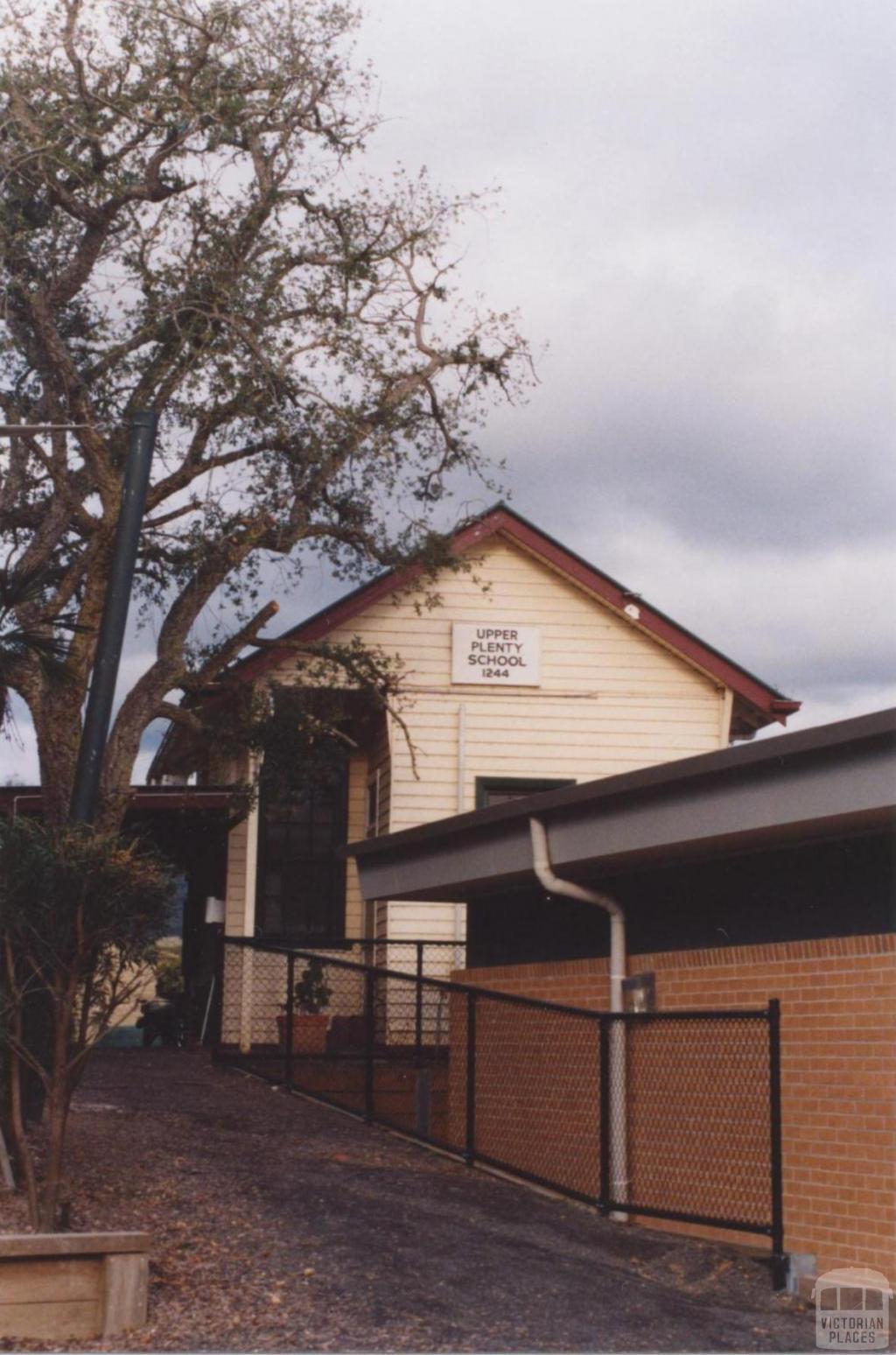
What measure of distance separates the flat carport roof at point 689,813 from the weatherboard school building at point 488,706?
6.28 meters

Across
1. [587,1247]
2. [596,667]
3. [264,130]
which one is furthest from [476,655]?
[587,1247]

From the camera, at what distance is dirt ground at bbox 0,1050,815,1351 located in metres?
7.04

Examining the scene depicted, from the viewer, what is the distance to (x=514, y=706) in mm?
19484

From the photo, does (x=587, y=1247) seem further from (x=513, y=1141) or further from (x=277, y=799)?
(x=277, y=799)

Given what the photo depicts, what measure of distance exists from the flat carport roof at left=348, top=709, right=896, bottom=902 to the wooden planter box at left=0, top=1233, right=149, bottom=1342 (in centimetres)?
398

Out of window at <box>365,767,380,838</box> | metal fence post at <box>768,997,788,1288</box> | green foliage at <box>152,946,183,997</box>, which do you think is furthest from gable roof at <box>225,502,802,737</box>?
metal fence post at <box>768,997,788,1288</box>

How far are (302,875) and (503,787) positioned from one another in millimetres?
2813

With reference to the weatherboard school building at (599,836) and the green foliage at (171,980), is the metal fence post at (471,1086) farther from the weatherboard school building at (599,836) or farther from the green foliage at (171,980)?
the green foliage at (171,980)

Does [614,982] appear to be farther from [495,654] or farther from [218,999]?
[495,654]

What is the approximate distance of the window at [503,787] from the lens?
1914 centimetres

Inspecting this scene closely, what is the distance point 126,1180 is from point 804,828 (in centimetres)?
476

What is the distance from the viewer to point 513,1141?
39.1 ft

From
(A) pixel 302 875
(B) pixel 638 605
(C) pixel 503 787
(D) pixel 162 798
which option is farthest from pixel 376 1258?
(B) pixel 638 605

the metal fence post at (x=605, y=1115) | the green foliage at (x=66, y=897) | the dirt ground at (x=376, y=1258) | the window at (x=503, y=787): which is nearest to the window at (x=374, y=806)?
the window at (x=503, y=787)
